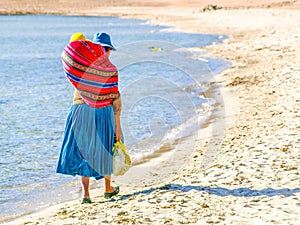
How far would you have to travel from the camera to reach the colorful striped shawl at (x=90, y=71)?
16.0 feet

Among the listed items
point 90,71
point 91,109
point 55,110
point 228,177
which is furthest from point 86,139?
point 55,110

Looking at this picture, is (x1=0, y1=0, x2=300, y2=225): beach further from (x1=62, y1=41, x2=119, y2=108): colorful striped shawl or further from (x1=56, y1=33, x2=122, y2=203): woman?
(x1=62, y1=41, x2=119, y2=108): colorful striped shawl

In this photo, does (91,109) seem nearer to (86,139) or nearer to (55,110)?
(86,139)

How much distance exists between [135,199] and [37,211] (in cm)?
133

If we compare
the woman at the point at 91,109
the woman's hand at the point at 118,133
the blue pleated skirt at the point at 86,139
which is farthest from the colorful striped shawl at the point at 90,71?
the woman's hand at the point at 118,133

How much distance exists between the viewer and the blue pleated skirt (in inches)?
200

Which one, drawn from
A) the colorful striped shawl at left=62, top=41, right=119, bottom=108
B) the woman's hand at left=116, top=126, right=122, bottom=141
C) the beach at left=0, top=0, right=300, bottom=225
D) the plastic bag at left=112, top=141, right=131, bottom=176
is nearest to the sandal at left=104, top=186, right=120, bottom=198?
the beach at left=0, top=0, right=300, bottom=225

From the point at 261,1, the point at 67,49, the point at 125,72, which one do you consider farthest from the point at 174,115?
the point at 261,1

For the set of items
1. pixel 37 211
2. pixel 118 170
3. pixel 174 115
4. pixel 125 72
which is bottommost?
pixel 37 211

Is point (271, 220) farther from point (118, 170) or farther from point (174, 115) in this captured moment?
point (174, 115)

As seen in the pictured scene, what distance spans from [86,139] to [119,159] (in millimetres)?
393

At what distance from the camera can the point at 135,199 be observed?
5133mm

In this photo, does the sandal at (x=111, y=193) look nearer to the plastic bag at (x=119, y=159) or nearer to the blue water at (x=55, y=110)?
the plastic bag at (x=119, y=159)

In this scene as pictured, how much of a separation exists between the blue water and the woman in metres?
1.21
